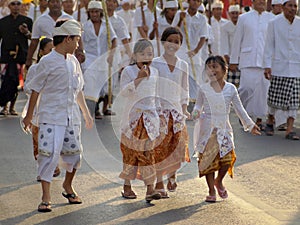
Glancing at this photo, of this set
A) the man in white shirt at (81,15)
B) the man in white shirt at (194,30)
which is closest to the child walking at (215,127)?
the man in white shirt at (194,30)

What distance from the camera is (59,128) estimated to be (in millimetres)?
8383

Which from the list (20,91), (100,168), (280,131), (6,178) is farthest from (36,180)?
(20,91)

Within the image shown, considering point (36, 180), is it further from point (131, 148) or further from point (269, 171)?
point (269, 171)

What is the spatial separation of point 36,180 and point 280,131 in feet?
17.0

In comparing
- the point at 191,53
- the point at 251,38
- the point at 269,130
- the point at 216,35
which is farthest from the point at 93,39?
the point at 216,35

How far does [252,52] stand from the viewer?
14633 mm

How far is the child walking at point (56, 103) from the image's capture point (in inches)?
329

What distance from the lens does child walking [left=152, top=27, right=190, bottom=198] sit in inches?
364

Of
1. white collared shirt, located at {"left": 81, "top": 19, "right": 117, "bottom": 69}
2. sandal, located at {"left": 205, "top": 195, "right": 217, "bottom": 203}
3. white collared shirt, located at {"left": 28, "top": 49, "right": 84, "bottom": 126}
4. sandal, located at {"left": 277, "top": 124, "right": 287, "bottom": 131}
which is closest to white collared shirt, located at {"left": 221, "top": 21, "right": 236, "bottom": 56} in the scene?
white collared shirt, located at {"left": 81, "top": 19, "right": 117, "bottom": 69}

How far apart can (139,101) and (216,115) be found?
73 centimetres

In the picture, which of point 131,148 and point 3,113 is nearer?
point 131,148

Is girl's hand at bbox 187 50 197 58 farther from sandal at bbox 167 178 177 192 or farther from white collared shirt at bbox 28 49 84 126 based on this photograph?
white collared shirt at bbox 28 49 84 126

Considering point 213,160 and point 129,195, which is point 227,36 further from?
point 129,195

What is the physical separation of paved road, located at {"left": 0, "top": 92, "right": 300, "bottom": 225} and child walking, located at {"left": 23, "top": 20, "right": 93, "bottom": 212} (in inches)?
15.3
